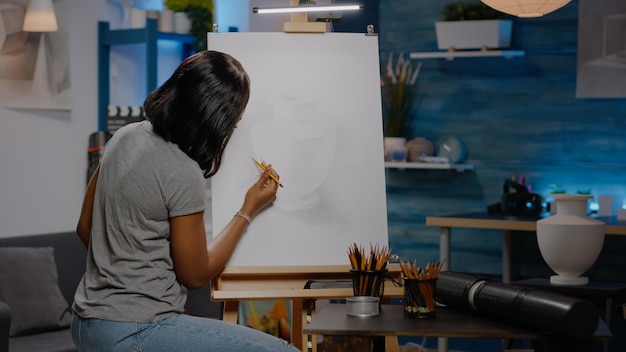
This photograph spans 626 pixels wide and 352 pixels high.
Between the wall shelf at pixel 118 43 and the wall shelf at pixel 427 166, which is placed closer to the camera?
the wall shelf at pixel 118 43

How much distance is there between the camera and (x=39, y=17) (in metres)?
4.28

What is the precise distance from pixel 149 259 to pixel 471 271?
3.58 metres

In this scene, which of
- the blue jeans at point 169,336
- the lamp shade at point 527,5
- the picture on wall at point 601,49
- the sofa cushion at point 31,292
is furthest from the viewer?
the picture on wall at point 601,49

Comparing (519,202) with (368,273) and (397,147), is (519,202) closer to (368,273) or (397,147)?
(397,147)

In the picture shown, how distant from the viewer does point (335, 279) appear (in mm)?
2705

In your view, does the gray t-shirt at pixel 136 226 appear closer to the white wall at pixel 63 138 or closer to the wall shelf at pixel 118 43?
the white wall at pixel 63 138

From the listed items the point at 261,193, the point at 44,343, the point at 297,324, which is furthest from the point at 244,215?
the point at 44,343

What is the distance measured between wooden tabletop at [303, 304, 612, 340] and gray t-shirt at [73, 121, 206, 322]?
39 centimetres

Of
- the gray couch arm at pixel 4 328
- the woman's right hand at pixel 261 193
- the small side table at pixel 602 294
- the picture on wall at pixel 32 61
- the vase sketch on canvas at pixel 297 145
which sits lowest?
the gray couch arm at pixel 4 328

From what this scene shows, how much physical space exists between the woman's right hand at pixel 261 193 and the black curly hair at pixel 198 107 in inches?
22.5

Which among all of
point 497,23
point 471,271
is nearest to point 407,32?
point 497,23

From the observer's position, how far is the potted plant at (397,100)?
17.4ft

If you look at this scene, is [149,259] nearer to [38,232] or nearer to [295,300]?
[295,300]

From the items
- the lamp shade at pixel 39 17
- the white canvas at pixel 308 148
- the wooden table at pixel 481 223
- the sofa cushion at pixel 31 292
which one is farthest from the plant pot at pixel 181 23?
the white canvas at pixel 308 148
